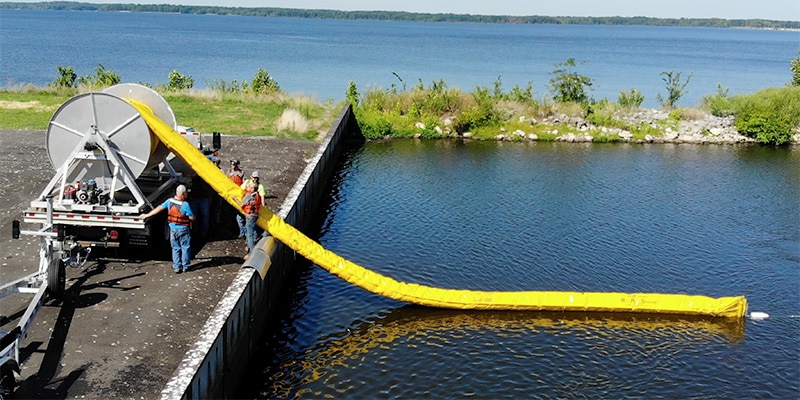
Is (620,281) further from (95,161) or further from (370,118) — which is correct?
(370,118)

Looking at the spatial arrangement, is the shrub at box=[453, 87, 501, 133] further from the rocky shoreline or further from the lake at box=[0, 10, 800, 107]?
the lake at box=[0, 10, 800, 107]

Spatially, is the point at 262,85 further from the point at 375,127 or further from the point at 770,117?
the point at 770,117

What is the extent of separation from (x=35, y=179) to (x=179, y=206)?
9037 millimetres

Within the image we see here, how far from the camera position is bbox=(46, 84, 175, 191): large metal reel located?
16375 millimetres

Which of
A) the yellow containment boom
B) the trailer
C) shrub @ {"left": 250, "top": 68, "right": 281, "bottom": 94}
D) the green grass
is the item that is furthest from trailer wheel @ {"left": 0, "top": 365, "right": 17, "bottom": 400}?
shrub @ {"left": 250, "top": 68, "right": 281, "bottom": 94}

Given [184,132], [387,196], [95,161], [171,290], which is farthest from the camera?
[387,196]

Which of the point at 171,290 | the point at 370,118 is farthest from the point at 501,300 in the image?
the point at 370,118

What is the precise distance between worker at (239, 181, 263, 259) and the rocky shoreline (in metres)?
24.1

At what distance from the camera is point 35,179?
22391mm

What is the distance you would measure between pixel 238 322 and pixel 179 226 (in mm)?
3134

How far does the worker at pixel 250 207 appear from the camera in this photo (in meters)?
16.1

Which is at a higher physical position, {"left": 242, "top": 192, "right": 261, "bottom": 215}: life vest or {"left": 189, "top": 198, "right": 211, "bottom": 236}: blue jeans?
{"left": 242, "top": 192, "right": 261, "bottom": 215}: life vest

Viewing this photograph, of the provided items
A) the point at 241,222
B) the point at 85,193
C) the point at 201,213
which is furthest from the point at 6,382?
the point at 201,213

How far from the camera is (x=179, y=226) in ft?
51.5
